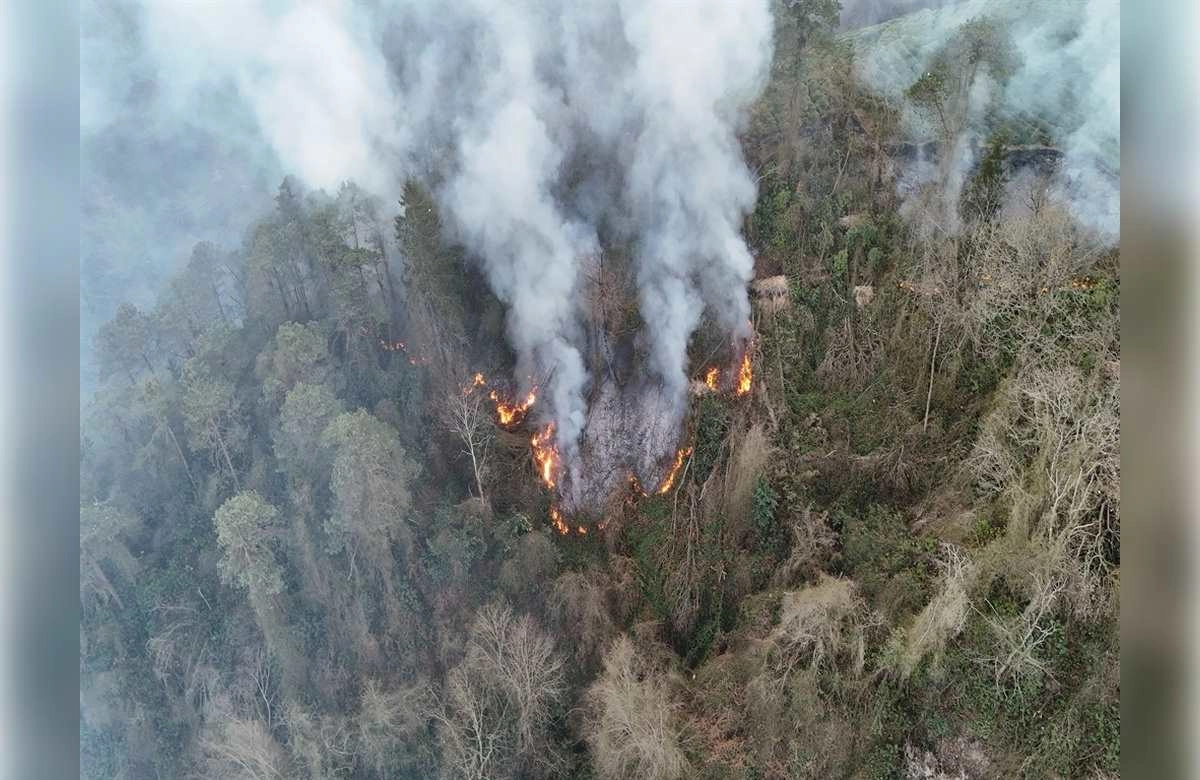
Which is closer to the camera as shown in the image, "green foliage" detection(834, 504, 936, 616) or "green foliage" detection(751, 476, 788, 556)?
"green foliage" detection(834, 504, 936, 616)

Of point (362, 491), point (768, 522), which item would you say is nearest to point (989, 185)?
point (768, 522)

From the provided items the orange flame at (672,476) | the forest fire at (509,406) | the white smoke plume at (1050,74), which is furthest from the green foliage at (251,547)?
the white smoke plume at (1050,74)

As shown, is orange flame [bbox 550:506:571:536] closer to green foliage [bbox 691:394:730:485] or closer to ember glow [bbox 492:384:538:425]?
ember glow [bbox 492:384:538:425]

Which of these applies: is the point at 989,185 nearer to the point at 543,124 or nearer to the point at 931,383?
the point at 931,383

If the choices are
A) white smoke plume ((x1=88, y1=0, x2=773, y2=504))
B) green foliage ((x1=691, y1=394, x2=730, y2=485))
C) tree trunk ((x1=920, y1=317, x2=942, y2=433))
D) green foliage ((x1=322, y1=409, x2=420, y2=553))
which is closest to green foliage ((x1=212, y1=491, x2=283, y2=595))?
green foliage ((x1=322, y1=409, x2=420, y2=553))

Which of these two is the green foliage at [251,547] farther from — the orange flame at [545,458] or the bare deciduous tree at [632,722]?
the bare deciduous tree at [632,722]

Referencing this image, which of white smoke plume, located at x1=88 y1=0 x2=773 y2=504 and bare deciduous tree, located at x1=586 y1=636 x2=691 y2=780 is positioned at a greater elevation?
white smoke plume, located at x1=88 y1=0 x2=773 y2=504

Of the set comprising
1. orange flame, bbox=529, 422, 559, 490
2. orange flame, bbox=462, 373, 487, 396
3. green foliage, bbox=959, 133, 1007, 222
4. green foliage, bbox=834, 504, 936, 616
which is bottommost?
green foliage, bbox=834, 504, 936, 616

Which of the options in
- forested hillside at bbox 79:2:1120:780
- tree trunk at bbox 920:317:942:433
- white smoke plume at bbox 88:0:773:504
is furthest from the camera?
white smoke plume at bbox 88:0:773:504
